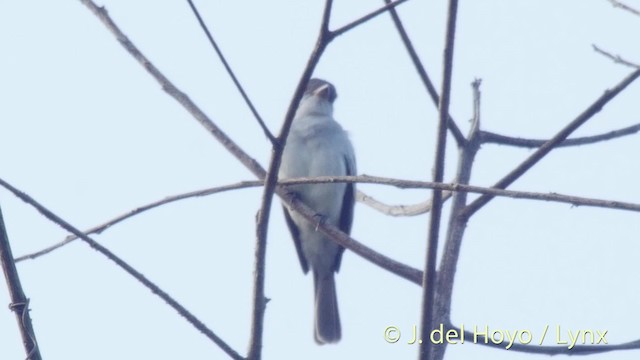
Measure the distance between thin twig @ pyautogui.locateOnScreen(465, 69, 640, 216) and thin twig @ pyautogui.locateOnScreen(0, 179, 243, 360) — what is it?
1.10 metres

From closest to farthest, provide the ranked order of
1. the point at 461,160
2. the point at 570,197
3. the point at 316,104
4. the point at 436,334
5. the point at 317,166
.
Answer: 1. the point at 570,197
2. the point at 436,334
3. the point at 461,160
4. the point at 317,166
5. the point at 316,104

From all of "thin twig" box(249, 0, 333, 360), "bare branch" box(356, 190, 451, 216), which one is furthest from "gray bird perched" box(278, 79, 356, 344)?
"thin twig" box(249, 0, 333, 360)

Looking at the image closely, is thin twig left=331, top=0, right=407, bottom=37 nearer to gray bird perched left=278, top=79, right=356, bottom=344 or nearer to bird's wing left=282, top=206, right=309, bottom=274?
gray bird perched left=278, top=79, right=356, bottom=344

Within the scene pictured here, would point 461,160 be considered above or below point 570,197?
above

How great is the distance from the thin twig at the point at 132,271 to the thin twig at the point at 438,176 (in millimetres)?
588

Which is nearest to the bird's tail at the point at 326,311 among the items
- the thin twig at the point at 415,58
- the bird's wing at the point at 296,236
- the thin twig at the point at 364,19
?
the bird's wing at the point at 296,236

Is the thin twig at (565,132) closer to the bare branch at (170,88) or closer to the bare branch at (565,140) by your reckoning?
the bare branch at (565,140)

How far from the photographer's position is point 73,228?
113 inches

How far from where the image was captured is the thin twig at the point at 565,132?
11.2ft

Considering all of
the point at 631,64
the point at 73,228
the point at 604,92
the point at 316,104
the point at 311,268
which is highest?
the point at 316,104

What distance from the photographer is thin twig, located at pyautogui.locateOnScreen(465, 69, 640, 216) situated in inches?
134

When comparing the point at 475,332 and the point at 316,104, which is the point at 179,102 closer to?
the point at 475,332

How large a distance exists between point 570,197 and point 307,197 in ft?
15.4

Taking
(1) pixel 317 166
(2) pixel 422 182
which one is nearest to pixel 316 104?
Answer: (1) pixel 317 166
